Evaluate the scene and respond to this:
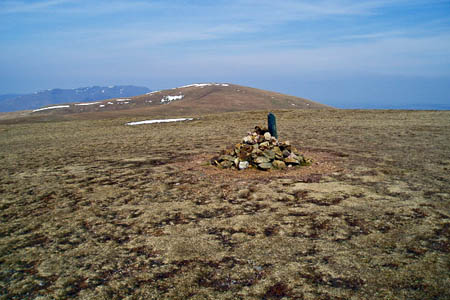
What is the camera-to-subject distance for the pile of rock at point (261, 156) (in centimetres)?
1165

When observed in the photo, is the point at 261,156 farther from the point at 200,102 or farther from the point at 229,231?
the point at 200,102

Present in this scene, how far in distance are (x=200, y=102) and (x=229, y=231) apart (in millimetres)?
107646

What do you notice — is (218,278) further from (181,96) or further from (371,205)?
(181,96)

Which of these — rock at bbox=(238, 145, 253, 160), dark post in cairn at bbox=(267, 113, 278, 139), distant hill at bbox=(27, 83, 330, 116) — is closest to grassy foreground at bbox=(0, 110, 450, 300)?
rock at bbox=(238, 145, 253, 160)

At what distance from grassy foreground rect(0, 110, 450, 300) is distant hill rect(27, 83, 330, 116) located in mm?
86504

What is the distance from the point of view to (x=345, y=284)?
447 centimetres

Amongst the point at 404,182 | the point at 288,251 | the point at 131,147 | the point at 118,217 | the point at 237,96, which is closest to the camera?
the point at 288,251

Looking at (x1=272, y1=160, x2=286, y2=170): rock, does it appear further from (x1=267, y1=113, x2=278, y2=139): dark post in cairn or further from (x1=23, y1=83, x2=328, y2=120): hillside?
(x1=23, y1=83, x2=328, y2=120): hillside

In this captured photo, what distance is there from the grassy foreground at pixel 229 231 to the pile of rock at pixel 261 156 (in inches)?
22.7

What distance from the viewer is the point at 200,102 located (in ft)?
367

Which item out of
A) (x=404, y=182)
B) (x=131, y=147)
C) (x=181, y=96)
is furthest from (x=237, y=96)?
(x=404, y=182)

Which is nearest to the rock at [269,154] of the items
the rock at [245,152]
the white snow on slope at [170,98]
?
the rock at [245,152]

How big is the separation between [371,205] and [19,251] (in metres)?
8.09

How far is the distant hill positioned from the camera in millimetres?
106562
